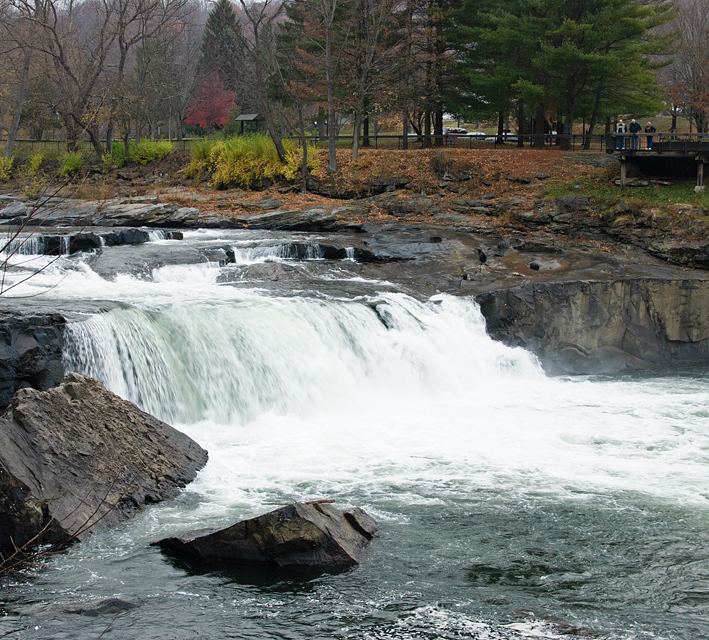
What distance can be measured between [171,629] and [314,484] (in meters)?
3.67

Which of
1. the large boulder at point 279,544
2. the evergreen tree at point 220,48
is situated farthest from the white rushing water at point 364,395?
the evergreen tree at point 220,48

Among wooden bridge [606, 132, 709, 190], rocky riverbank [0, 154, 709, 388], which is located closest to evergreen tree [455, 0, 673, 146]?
rocky riverbank [0, 154, 709, 388]

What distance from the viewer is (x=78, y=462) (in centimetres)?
877

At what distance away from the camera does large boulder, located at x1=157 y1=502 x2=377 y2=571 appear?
24.8 feet

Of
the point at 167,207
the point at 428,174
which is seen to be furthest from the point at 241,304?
the point at 428,174

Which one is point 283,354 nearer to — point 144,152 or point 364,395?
point 364,395

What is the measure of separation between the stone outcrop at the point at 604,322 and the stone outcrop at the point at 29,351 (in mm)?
9562

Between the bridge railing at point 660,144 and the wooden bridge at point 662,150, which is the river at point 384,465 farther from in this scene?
the bridge railing at point 660,144

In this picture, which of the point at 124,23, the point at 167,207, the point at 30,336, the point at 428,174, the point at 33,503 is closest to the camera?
the point at 33,503

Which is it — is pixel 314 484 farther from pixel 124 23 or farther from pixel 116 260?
pixel 124 23

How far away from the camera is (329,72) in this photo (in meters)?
30.7

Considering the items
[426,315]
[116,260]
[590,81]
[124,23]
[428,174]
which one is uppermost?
[124,23]

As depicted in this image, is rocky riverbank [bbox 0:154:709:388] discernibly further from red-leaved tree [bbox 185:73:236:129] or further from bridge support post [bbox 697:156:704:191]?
red-leaved tree [bbox 185:73:236:129]

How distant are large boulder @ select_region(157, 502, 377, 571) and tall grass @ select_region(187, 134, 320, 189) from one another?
24.3 meters
